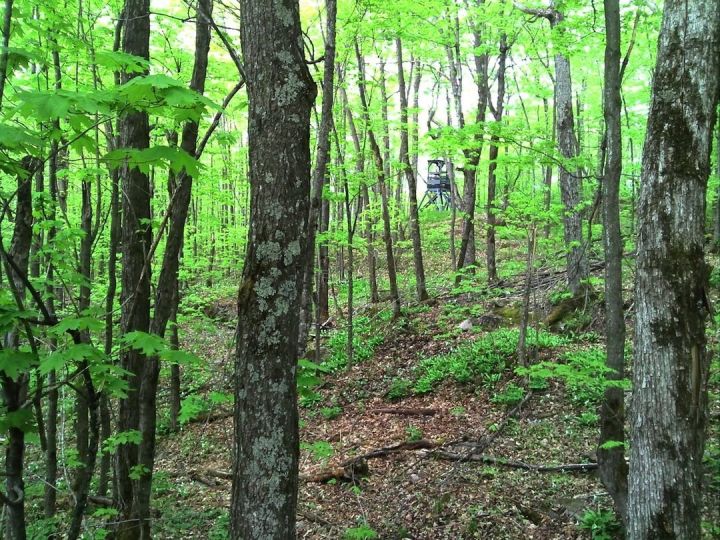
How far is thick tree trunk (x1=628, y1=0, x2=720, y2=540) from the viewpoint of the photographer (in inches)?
134

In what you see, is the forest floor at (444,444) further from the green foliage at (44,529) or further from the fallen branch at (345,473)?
the green foliage at (44,529)

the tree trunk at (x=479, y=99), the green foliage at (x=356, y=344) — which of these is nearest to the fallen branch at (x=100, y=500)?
the green foliage at (x=356, y=344)

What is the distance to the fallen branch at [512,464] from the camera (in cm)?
586

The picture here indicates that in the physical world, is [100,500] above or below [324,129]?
below

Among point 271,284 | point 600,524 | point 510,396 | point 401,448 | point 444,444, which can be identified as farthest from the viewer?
point 510,396

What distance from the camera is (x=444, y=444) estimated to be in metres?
6.92

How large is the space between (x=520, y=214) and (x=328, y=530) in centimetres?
551

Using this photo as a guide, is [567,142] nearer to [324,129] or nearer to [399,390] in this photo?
[324,129]

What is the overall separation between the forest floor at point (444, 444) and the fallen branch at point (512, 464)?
24 mm

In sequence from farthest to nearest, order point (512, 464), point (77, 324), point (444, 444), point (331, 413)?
point (331, 413) < point (444, 444) < point (512, 464) < point (77, 324)

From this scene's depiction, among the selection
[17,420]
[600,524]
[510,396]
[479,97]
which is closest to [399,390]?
[510,396]

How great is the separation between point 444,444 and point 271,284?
5097 mm

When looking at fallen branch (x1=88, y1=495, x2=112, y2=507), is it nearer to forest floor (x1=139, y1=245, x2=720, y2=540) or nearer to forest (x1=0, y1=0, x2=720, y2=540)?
forest (x1=0, y1=0, x2=720, y2=540)

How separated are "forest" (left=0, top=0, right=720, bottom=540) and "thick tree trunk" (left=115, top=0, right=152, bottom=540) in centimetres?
2
